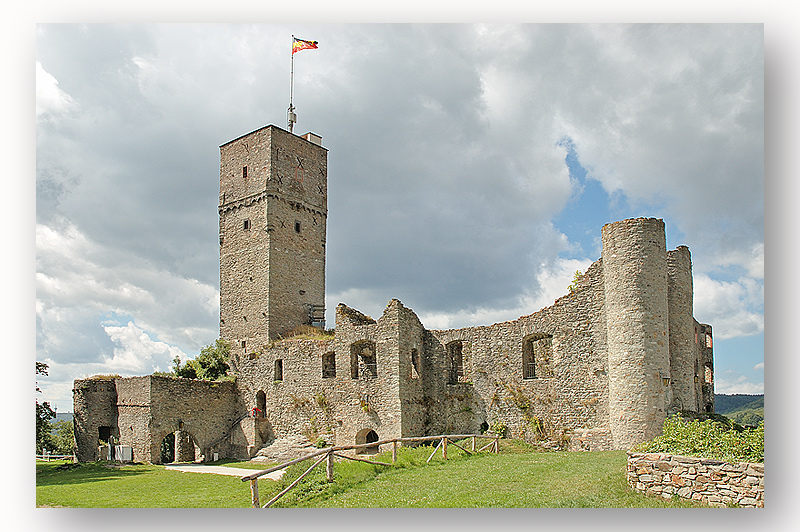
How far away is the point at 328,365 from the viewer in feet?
87.2

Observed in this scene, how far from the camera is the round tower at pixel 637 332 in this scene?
17.8m

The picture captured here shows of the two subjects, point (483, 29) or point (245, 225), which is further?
point (245, 225)

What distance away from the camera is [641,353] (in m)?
18.1

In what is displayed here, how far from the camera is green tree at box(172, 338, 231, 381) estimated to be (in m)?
30.5

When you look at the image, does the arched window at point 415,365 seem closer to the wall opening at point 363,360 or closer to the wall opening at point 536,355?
the wall opening at point 363,360

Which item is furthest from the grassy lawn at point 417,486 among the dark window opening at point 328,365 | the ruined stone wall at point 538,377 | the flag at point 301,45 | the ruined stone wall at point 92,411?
the flag at point 301,45

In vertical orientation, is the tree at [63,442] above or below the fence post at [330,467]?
below

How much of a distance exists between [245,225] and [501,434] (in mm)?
16814

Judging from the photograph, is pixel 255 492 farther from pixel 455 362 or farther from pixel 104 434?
pixel 104 434

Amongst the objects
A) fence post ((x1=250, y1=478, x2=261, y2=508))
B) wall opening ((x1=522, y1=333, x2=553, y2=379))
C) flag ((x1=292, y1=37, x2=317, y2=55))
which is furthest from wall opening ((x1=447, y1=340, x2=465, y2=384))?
flag ((x1=292, y1=37, x2=317, y2=55))

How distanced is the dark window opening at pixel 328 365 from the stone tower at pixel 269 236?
4.78m

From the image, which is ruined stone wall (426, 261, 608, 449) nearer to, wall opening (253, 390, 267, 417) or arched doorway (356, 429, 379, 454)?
arched doorway (356, 429, 379, 454)
